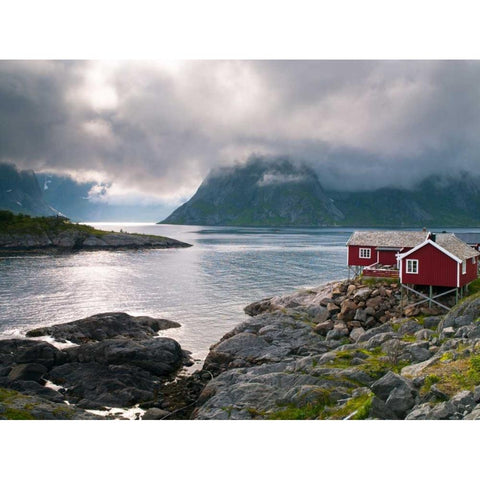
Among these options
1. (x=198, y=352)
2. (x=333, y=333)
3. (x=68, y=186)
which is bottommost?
(x=198, y=352)

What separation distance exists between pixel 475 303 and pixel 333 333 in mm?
9386

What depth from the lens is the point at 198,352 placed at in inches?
1148

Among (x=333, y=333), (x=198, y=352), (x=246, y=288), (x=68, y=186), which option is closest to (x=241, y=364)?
(x=198, y=352)

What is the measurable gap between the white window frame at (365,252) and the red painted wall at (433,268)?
9070 mm

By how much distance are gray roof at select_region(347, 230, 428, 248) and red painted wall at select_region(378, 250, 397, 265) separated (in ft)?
2.22

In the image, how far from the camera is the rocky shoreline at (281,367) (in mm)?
14398

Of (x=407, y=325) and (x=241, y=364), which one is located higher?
(x=407, y=325)

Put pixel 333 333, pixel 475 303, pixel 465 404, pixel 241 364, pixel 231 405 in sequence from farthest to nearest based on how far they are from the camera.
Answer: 1. pixel 333 333
2. pixel 241 364
3. pixel 475 303
4. pixel 231 405
5. pixel 465 404

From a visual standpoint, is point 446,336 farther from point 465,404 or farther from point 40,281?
point 40,281

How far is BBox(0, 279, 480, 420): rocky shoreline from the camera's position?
1440 cm

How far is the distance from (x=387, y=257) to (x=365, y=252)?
2.18m

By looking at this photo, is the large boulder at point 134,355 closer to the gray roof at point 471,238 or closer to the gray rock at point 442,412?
the gray rock at point 442,412

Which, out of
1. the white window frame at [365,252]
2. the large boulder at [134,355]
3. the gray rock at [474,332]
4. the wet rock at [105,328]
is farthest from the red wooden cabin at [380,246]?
the large boulder at [134,355]

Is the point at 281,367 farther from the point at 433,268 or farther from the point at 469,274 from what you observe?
the point at 469,274
